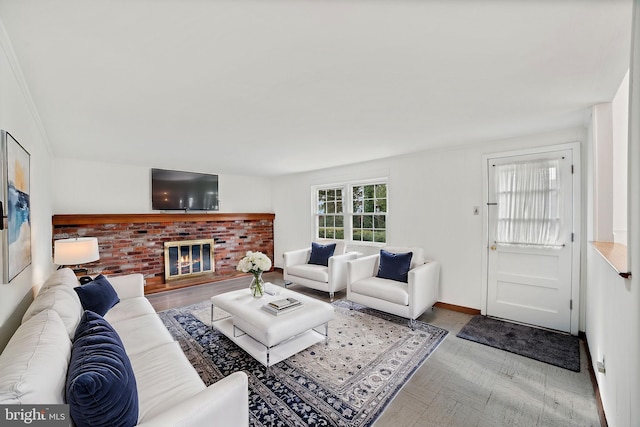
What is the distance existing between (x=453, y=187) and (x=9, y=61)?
13.8 feet

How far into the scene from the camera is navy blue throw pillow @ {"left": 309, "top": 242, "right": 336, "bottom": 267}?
4570mm

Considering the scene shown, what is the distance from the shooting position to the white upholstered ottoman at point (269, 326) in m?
2.33

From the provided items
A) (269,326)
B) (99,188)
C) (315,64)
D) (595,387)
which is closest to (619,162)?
(595,387)

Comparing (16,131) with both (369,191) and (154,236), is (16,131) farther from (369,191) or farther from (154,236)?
(369,191)

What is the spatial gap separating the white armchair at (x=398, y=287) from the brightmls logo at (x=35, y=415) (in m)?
2.88

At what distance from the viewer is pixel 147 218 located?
4.71 m

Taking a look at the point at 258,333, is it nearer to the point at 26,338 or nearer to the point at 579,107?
the point at 26,338

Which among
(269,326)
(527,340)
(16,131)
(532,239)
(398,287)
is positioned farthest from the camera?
(398,287)

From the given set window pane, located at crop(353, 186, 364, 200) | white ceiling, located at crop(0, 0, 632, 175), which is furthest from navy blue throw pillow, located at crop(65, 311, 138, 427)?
window pane, located at crop(353, 186, 364, 200)

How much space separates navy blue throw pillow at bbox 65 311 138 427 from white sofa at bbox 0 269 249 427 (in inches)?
2.8

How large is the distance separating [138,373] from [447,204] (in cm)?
373

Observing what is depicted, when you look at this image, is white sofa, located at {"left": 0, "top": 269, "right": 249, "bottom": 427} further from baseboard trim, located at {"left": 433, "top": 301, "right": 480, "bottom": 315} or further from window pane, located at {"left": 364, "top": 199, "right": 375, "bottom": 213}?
window pane, located at {"left": 364, "top": 199, "right": 375, "bottom": 213}

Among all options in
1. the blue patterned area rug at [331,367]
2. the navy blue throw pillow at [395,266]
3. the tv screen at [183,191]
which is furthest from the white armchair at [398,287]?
the tv screen at [183,191]

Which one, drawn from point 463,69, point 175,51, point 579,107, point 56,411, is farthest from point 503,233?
point 56,411
